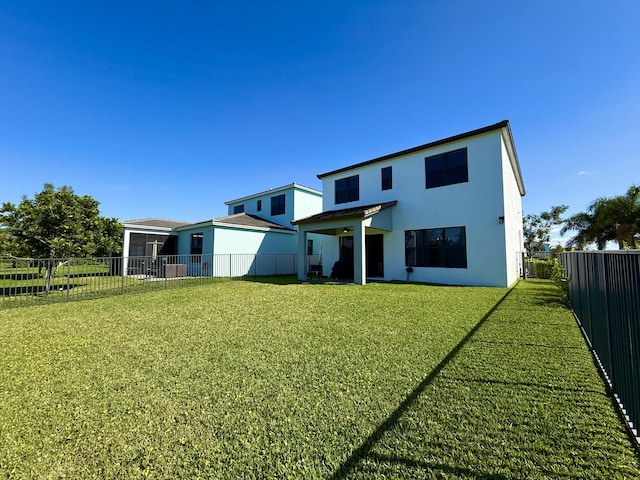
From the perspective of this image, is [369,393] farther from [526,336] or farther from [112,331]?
[112,331]

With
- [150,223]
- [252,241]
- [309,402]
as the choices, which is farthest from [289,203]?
[309,402]

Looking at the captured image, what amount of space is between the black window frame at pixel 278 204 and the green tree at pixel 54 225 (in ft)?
38.6

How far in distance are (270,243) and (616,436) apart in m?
18.2

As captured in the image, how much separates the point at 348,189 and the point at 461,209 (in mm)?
6720

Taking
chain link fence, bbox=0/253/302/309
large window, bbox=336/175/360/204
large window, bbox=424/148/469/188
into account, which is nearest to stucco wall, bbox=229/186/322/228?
chain link fence, bbox=0/253/302/309

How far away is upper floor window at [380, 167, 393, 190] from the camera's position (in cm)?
1450

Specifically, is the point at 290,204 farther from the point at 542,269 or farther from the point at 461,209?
the point at 542,269

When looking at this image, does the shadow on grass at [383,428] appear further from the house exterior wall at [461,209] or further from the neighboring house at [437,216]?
the house exterior wall at [461,209]

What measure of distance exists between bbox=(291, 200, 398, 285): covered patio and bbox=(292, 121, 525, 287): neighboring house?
5 cm

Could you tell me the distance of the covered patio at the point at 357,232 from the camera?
1212cm

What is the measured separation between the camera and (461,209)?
1198 cm

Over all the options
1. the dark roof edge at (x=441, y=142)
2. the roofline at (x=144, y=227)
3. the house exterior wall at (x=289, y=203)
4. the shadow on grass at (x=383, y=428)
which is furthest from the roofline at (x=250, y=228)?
the shadow on grass at (x=383, y=428)

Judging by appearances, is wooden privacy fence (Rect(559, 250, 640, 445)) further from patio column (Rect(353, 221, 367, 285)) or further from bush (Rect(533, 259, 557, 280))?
bush (Rect(533, 259, 557, 280))

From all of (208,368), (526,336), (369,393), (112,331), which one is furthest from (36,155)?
(526,336)
